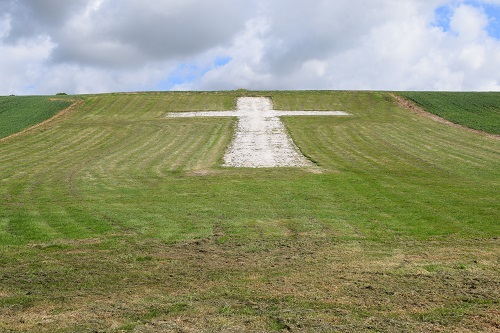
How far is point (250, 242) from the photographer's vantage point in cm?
1532

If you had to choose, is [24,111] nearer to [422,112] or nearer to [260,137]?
[260,137]

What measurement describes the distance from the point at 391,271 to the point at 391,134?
1378 inches

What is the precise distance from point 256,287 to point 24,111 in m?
57.9

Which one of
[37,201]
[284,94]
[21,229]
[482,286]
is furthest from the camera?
[284,94]

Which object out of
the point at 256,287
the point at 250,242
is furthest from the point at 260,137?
the point at 256,287

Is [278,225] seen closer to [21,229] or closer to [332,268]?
[332,268]

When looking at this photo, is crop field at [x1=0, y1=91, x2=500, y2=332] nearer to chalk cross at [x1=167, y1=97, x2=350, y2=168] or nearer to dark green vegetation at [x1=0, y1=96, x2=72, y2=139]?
chalk cross at [x1=167, y1=97, x2=350, y2=168]

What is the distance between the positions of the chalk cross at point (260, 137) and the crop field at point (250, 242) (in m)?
1.71

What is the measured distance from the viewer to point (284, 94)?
74000 millimetres

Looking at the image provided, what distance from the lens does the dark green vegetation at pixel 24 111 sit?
51.4 meters

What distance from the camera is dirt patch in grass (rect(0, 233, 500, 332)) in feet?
30.3

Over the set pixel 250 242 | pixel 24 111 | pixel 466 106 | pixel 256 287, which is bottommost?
pixel 250 242

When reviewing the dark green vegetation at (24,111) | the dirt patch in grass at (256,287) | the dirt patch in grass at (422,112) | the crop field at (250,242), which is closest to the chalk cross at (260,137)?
the crop field at (250,242)

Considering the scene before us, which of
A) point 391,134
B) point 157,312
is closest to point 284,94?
point 391,134
